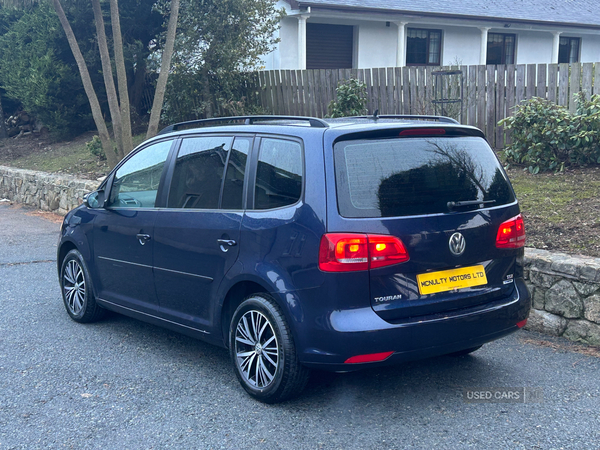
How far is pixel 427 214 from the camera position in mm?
3797

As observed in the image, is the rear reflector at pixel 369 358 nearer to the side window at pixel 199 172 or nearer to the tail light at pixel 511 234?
the tail light at pixel 511 234

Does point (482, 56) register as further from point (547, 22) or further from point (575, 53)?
point (575, 53)

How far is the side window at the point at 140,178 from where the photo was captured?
507 centimetres

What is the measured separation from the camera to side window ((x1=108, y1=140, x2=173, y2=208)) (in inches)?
199

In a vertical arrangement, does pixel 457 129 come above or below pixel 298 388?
above

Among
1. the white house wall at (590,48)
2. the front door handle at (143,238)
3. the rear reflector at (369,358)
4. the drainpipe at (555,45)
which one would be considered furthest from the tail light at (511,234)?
the white house wall at (590,48)

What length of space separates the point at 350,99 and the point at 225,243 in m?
8.81

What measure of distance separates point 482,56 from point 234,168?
19912 mm

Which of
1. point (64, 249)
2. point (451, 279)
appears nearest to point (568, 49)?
point (64, 249)

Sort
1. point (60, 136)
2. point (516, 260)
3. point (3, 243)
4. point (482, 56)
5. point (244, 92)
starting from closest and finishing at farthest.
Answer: point (516, 260) < point (3, 243) < point (244, 92) < point (60, 136) < point (482, 56)

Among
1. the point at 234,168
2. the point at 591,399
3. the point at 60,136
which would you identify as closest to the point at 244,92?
the point at 60,136

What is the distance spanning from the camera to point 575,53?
27.3 metres

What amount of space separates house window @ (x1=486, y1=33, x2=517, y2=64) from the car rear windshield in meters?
22.1

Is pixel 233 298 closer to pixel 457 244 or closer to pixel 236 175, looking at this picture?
pixel 236 175
